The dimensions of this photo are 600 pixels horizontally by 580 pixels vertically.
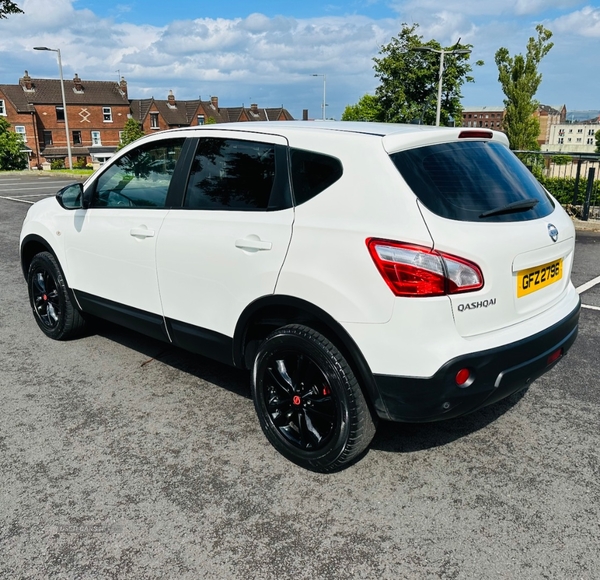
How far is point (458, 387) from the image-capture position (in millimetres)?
2621

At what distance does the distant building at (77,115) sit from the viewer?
6575 centimetres

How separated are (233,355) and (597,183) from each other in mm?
10841

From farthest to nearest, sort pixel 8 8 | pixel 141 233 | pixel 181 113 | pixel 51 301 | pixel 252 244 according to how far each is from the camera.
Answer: pixel 181 113 → pixel 8 8 → pixel 51 301 → pixel 141 233 → pixel 252 244

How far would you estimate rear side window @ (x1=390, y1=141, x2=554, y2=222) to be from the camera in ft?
8.93

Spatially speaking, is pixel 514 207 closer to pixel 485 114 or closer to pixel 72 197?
pixel 72 197

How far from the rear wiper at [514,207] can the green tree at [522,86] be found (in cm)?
2474

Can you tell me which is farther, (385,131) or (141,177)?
(141,177)

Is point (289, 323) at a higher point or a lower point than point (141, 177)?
lower

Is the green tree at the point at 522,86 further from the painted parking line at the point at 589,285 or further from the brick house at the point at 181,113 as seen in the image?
the brick house at the point at 181,113

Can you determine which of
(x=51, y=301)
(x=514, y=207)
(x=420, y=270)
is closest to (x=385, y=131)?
(x=514, y=207)

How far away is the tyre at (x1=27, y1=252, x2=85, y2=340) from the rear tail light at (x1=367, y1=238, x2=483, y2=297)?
314 centimetres

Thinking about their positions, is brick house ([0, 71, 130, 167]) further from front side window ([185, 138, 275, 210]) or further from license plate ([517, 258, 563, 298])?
license plate ([517, 258, 563, 298])

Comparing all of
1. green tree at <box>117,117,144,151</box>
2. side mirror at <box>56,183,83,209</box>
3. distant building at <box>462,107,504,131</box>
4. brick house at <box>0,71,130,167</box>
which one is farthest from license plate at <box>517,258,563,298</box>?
distant building at <box>462,107,504,131</box>

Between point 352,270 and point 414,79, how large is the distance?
43829mm
